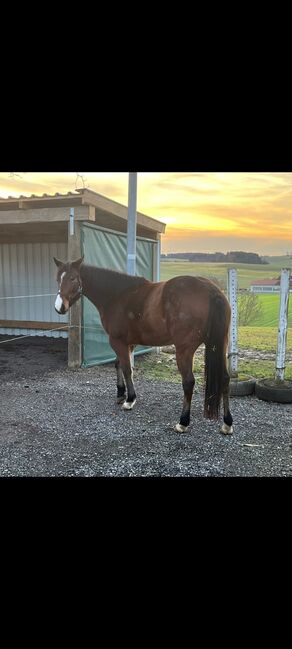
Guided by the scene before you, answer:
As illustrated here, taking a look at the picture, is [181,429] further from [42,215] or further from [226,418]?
[42,215]

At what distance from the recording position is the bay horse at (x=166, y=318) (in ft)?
11.3

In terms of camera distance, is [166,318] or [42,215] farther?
[42,215]

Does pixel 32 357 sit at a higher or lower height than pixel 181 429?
lower

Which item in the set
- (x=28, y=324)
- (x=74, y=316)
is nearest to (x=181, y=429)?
(x=74, y=316)

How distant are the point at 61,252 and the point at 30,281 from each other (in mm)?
1098

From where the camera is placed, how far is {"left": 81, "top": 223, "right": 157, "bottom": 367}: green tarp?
6105 millimetres

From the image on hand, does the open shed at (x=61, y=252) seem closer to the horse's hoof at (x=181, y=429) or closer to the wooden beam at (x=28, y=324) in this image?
the wooden beam at (x=28, y=324)

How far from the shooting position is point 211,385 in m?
3.41

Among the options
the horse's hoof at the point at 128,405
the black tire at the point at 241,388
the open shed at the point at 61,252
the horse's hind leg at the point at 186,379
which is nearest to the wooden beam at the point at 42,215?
the open shed at the point at 61,252

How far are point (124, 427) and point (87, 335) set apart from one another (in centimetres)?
270


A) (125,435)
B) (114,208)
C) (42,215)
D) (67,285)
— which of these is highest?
(114,208)

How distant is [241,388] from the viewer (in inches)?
185

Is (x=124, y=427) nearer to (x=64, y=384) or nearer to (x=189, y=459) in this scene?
(x=189, y=459)

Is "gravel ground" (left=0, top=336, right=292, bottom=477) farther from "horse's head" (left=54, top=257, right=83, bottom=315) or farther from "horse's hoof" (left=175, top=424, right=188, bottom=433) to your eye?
"horse's head" (left=54, top=257, right=83, bottom=315)
